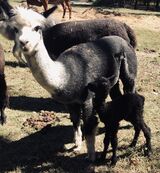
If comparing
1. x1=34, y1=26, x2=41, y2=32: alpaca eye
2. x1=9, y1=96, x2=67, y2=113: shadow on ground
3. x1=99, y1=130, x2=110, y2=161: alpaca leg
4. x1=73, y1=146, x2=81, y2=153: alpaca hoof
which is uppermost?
x1=34, y1=26, x2=41, y2=32: alpaca eye

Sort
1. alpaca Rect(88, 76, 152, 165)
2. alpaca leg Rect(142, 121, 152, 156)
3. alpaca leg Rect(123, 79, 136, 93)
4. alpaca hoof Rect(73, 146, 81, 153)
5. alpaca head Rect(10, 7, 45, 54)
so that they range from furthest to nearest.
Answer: alpaca leg Rect(123, 79, 136, 93), alpaca hoof Rect(73, 146, 81, 153), alpaca leg Rect(142, 121, 152, 156), alpaca Rect(88, 76, 152, 165), alpaca head Rect(10, 7, 45, 54)

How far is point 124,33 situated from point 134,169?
3.26 metres

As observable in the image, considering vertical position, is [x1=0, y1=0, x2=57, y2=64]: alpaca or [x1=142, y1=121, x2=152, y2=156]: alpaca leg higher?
[x1=0, y1=0, x2=57, y2=64]: alpaca

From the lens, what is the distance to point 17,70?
10812 mm

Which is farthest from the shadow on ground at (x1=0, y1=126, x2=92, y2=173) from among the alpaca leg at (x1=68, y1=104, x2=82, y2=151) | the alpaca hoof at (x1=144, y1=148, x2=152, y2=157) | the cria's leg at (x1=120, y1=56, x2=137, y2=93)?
the cria's leg at (x1=120, y1=56, x2=137, y2=93)

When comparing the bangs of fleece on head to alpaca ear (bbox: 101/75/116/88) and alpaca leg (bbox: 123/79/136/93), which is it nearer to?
alpaca ear (bbox: 101/75/116/88)

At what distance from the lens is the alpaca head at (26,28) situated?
182 inches

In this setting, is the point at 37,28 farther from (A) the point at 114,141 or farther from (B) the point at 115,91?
(B) the point at 115,91

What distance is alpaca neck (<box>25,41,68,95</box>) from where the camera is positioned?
5012 mm

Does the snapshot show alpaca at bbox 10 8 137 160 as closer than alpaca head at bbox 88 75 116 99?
Yes

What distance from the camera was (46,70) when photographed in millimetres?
5176

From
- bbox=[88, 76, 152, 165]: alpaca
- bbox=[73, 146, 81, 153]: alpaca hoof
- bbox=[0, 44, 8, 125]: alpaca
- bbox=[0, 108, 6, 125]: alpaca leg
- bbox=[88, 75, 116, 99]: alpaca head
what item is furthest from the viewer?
bbox=[0, 108, 6, 125]: alpaca leg

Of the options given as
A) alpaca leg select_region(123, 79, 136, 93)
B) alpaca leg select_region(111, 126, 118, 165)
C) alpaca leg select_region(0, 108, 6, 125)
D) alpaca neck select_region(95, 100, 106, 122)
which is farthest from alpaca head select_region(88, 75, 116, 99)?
alpaca leg select_region(0, 108, 6, 125)

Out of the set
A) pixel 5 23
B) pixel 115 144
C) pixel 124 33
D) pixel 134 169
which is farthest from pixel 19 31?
pixel 124 33
